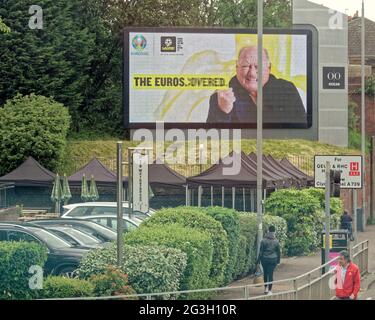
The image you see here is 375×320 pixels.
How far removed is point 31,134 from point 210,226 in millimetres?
27191

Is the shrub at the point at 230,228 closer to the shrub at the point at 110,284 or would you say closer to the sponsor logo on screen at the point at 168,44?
the shrub at the point at 110,284

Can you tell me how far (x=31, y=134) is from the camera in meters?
51.3

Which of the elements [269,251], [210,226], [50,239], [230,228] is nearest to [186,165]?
[230,228]

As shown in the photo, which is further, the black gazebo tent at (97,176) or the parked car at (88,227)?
the black gazebo tent at (97,176)

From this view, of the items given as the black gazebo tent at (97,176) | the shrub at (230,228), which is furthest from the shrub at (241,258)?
the black gazebo tent at (97,176)

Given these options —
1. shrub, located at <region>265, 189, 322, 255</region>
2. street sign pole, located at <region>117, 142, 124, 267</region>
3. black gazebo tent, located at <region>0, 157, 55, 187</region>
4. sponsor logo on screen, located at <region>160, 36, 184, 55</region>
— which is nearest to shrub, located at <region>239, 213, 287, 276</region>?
shrub, located at <region>265, 189, 322, 255</region>

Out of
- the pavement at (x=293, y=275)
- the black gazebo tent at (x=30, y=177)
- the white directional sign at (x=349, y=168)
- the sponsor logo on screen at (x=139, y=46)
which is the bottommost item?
the pavement at (x=293, y=275)

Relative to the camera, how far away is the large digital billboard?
55156 millimetres

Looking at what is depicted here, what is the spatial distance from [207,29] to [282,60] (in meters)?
3.95

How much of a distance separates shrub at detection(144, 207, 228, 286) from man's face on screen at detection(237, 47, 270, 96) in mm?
30730

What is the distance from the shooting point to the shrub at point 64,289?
17.9 m

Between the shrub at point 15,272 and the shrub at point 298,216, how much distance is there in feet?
64.8

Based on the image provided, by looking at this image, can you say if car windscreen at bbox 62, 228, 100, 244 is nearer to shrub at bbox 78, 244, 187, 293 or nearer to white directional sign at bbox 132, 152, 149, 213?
shrub at bbox 78, 244, 187, 293
